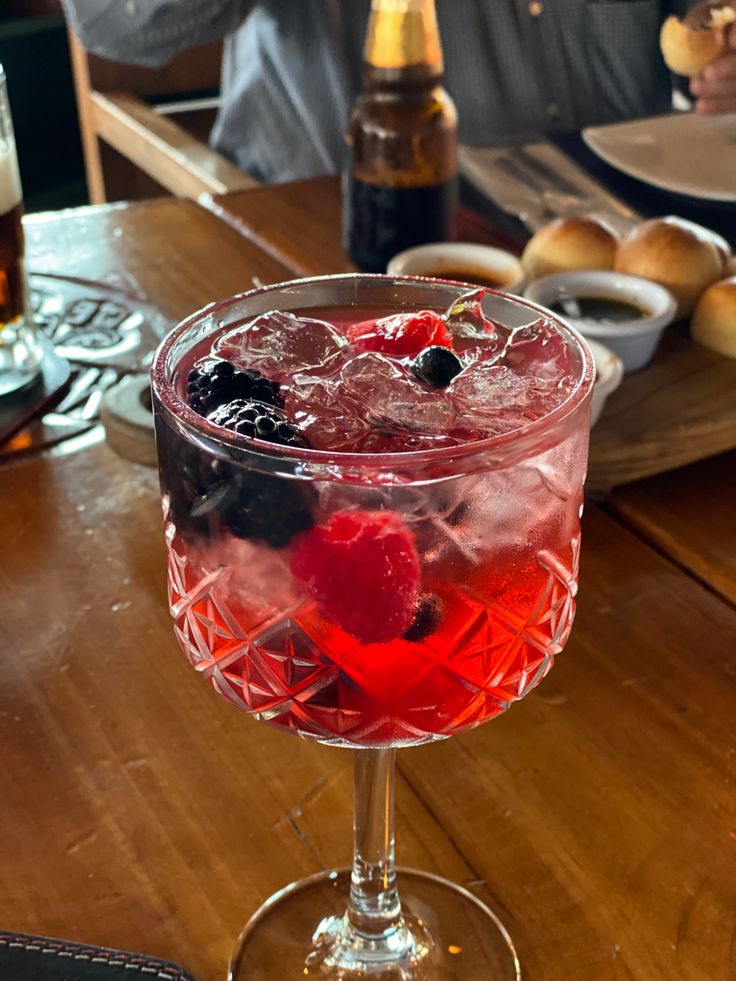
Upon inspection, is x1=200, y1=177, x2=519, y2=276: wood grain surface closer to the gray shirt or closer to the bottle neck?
the bottle neck

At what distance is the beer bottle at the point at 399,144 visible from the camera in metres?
1.36

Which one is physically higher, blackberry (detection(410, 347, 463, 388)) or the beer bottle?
blackberry (detection(410, 347, 463, 388))

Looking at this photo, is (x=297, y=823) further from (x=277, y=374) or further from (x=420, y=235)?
(x=420, y=235)

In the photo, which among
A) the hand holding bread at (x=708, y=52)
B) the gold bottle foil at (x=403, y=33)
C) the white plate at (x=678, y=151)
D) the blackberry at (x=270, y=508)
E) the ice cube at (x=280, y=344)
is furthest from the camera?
the hand holding bread at (x=708, y=52)

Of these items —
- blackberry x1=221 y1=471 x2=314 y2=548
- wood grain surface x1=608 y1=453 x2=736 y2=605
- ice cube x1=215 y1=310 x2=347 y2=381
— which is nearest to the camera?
blackberry x1=221 y1=471 x2=314 y2=548

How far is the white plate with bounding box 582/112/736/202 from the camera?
5.59ft

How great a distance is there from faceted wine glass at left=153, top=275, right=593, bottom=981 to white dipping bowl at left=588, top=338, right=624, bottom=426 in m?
0.41

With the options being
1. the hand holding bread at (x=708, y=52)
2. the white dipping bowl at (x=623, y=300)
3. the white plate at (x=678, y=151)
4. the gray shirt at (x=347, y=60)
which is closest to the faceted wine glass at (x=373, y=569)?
the white dipping bowl at (x=623, y=300)

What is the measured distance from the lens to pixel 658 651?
0.86 metres

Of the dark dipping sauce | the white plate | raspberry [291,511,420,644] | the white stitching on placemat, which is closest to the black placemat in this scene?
the white stitching on placemat

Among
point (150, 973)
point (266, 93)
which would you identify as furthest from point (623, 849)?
point (266, 93)

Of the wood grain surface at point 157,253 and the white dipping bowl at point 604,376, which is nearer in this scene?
the white dipping bowl at point 604,376

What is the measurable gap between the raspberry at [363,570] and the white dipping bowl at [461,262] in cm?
89

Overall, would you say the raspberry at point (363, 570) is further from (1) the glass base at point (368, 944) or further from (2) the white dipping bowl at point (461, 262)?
(2) the white dipping bowl at point (461, 262)
